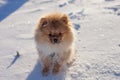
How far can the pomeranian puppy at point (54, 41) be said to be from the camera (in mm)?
4301

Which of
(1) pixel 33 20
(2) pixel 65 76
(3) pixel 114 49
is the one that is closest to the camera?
(2) pixel 65 76

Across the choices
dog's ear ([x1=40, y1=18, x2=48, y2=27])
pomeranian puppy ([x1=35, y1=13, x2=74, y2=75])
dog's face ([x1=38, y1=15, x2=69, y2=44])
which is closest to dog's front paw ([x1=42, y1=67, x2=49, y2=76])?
pomeranian puppy ([x1=35, y1=13, x2=74, y2=75])

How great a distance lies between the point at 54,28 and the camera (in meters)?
4.28

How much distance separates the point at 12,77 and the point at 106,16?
264 cm

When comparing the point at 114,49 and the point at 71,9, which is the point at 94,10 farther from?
the point at 114,49

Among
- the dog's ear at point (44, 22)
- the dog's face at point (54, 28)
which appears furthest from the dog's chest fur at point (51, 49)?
the dog's ear at point (44, 22)

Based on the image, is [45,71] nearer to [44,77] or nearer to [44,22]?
[44,77]

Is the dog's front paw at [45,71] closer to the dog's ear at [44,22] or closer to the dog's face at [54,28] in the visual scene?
the dog's face at [54,28]

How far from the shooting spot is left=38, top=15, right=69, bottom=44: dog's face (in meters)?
4.27

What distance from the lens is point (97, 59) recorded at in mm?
4672

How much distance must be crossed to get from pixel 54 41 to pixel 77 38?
125cm

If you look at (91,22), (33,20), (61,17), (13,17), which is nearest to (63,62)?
(61,17)

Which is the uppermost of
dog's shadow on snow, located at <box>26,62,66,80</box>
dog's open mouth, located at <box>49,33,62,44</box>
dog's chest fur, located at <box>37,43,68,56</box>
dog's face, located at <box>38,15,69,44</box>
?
dog's face, located at <box>38,15,69,44</box>

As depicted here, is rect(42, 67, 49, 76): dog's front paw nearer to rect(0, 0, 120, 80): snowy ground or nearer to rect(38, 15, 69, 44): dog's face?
rect(0, 0, 120, 80): snowy ground
